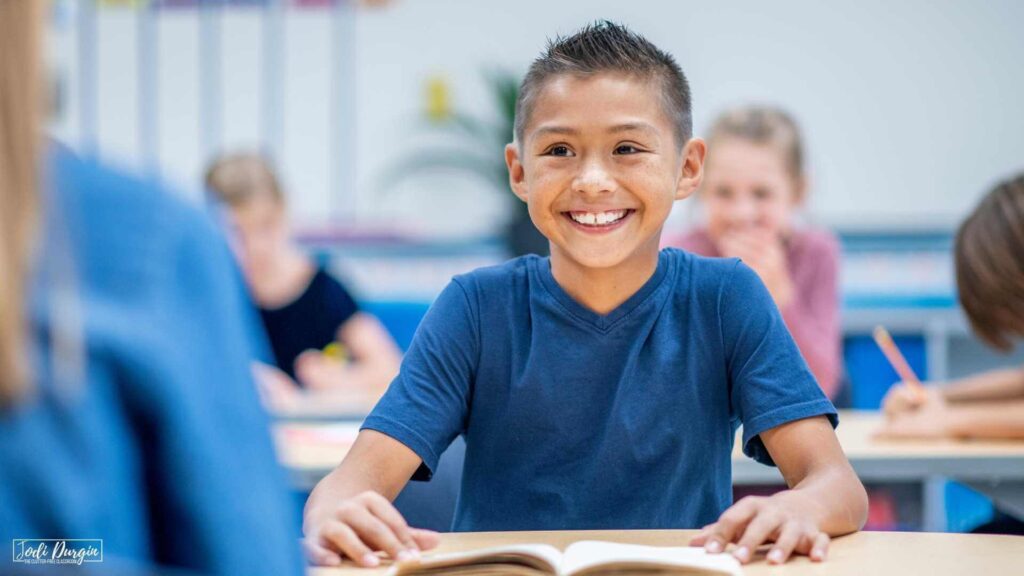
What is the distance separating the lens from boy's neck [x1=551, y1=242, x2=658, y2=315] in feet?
4.42

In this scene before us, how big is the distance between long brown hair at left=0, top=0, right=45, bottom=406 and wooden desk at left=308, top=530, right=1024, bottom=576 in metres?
0.57

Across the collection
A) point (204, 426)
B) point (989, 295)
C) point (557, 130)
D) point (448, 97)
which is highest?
point (448, 97)

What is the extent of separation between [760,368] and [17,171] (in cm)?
95

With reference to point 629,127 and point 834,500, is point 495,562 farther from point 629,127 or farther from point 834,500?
point 629,127

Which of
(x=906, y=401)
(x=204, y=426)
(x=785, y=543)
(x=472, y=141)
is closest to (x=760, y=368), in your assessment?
(x=785, y=543)

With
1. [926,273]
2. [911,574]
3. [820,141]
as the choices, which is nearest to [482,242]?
[820,141]

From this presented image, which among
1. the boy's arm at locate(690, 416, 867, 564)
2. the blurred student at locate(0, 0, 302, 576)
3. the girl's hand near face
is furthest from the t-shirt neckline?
the girl's hand near face

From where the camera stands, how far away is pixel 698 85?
457 cm

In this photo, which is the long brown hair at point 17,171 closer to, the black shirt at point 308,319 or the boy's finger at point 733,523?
the boy's finger at point 733,523

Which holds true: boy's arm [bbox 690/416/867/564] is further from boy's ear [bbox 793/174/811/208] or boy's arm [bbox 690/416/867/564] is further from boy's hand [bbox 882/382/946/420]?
boy's ear [bbox 793/174/811/208]

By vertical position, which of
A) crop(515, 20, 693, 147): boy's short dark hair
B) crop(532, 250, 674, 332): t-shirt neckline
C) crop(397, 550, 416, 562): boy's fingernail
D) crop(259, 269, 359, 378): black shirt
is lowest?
crop(259, 269, 359, 378): black shirt

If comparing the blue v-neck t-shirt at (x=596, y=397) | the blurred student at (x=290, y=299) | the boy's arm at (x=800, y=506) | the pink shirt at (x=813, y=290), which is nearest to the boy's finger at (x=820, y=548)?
the boy's arm at (x=800, y=506)

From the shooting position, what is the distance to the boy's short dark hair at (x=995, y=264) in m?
1.96

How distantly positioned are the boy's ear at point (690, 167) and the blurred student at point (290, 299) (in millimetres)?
1814
